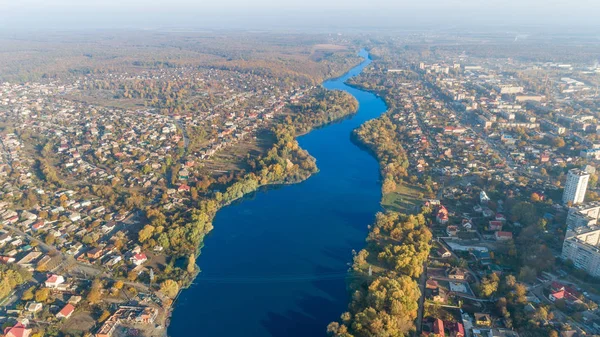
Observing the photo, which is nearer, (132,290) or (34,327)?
(34,327)

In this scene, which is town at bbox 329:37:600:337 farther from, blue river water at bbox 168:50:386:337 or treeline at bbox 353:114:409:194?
blue river water at bbox 168:50:386:337

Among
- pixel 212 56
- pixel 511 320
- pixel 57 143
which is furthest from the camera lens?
pixel 212 56

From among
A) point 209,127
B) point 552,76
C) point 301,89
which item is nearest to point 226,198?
point 209,127

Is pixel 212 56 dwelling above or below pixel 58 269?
above

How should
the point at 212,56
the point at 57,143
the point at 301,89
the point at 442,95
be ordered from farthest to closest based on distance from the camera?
the point at 212,56 < the point at 301,89 < the point at 442,95 < the point at 57,143

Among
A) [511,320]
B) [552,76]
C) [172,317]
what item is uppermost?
[552,76]

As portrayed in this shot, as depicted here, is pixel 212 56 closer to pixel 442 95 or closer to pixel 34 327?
pixel 442 95

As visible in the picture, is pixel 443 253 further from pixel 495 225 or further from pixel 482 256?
pixel 495 225

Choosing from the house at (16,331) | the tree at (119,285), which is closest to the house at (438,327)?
the tree at (119,285)
